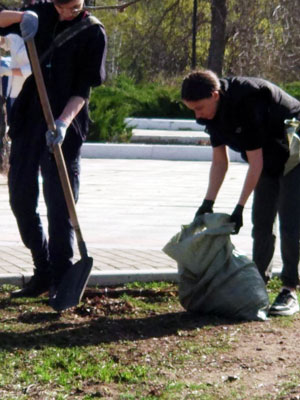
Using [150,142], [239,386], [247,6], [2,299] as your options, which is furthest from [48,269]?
[247,6]

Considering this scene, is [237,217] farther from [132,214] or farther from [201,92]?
[132,214]

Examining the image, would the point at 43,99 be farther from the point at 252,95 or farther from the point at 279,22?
the point at 279,22

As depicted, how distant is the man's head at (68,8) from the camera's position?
5238 millimetres

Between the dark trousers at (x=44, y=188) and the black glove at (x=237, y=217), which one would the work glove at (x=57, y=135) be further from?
the black glove at (x=237, y=217)

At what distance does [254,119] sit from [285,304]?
1.13 m

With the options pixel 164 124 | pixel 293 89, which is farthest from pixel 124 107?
pixel 293 89

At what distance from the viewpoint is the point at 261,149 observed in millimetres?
5328

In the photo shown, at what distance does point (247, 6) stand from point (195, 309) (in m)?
29.0

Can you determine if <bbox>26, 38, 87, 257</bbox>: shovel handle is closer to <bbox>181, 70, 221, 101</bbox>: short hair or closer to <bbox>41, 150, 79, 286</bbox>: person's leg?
<bbox>41, 150, 79, 286</bbox>: person's leg

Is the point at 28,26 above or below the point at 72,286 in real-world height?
above

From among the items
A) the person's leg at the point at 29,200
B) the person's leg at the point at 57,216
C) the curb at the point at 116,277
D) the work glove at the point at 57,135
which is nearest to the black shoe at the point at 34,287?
the person's leg at the point at 29,200

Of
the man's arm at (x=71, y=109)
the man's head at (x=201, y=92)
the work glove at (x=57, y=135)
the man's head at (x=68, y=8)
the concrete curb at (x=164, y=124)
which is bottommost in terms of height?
the concrete curb at (x=164, y=124)

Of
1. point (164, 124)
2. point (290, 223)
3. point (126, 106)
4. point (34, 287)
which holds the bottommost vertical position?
point (164, 124)

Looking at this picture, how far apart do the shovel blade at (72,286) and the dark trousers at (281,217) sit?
1104 millimetres
